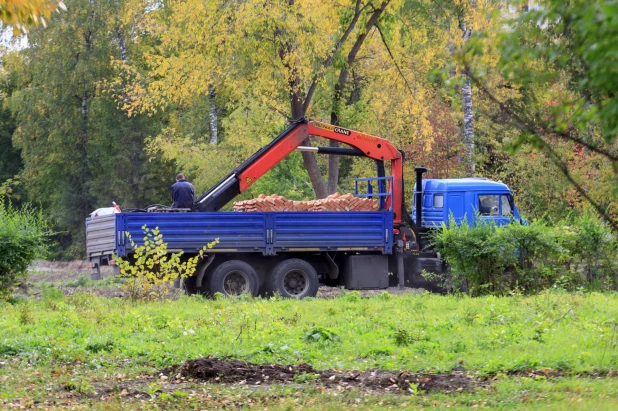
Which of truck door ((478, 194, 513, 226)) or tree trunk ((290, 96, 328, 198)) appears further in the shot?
tree trunk ((290, 96, 328, 198))

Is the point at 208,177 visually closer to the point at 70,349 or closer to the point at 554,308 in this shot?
the point at 554,308

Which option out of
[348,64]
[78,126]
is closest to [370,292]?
[348,64]

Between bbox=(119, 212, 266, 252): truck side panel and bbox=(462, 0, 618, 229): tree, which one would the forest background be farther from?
bbox=(119, 212, 266, 252): truck side panel

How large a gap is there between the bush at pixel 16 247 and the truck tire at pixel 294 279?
Result: 5.03 m

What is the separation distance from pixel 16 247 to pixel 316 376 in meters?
9.93

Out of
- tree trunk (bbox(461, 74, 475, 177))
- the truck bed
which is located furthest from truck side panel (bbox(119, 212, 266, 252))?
tree trunk (bbox(461, 74, 475, 177))

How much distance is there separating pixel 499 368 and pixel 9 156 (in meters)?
51.1

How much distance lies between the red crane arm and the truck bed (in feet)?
5.47

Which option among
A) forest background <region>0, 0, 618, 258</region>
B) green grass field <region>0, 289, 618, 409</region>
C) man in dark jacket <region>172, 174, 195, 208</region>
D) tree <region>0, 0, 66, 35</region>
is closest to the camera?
forest background <region>0, 0, 618, 258</region>

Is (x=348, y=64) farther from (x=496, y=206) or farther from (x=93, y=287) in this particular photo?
(x=93, y=287)

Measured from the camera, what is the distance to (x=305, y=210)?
64.2 feet

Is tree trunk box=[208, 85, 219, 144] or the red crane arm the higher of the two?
tree trunk box=[208, 85, 219, 144]

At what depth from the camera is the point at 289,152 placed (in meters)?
21.0

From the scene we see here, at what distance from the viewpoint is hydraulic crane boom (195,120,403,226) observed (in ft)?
66.3
